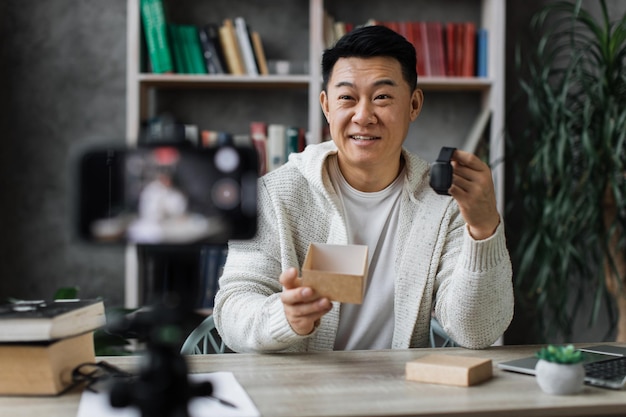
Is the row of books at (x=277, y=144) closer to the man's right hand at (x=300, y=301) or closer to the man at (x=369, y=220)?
the man at (x=369, y=220)

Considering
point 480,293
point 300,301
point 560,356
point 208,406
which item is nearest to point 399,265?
point 480,293

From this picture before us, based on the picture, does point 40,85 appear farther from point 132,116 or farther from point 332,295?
point 332,295

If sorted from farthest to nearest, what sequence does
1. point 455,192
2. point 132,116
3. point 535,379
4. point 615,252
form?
point 132,116 → point 615,252 → point 455,192 → point 535,379

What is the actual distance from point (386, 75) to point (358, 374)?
798 millimetres

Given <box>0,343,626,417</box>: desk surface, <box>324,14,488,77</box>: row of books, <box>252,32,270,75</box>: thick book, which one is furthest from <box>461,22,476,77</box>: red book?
<box>0,343,626,417</box>: desk surface

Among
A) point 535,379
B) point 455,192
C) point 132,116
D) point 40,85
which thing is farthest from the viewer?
point 40,85

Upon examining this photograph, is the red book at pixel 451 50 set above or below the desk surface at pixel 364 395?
above

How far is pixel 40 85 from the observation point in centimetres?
310

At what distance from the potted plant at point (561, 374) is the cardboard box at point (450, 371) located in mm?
96

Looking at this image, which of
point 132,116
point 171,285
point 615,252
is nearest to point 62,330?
point 171,285

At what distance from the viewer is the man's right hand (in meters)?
1.21

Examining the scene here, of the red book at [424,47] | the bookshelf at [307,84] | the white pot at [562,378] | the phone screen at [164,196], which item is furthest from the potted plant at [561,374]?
the red book at [424,47]

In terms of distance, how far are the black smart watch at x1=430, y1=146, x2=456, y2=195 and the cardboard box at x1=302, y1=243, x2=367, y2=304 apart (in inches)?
6.9

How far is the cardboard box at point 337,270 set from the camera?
46.0 inches
